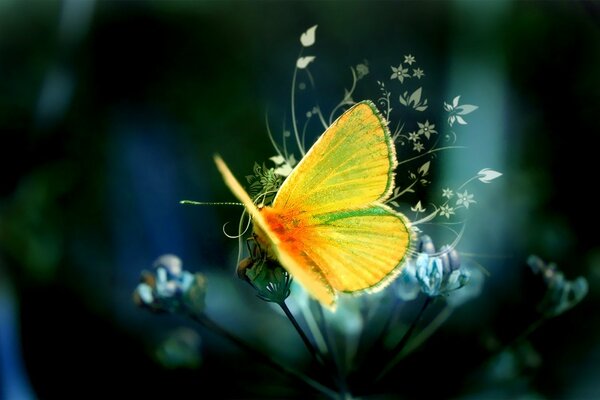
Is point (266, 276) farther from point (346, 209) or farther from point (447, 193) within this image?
point (447, 193)

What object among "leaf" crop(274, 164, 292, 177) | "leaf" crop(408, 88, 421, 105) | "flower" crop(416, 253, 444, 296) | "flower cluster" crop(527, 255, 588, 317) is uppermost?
"leaf" crop(408, 88, 421, 105)

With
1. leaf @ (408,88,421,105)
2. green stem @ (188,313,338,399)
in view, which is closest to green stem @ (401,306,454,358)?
green stem @ (188,313,338,399)

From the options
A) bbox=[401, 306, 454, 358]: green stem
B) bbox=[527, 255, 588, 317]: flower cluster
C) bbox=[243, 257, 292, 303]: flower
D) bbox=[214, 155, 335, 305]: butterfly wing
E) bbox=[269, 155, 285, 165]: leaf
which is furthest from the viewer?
bbox=[401, 306, 454, 358]: green stem

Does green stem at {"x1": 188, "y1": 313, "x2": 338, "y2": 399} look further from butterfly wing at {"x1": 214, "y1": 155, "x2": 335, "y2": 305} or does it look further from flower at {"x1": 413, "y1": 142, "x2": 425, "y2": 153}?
flower at {"x1": 413, "y1": 142, "x2": 425, "y2": 153}

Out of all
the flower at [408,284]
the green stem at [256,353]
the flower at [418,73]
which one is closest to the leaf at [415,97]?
the flower at [418,73]

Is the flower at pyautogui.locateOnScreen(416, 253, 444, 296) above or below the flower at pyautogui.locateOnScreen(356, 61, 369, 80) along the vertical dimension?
below

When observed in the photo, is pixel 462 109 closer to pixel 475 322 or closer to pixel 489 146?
pixel 489 146
